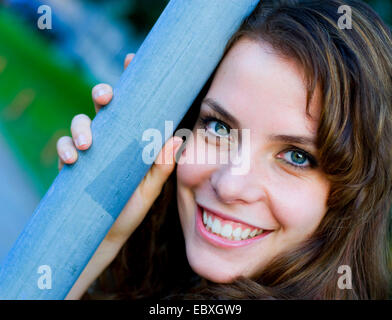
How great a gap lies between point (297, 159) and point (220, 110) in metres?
0.30

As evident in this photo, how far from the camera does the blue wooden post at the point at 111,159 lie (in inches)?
48.8

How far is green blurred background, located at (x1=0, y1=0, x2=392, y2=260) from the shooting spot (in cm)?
354

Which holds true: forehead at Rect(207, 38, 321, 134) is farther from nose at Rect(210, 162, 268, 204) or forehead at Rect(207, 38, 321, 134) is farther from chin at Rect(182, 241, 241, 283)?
chin at Rect(182, 241, 241, 283)

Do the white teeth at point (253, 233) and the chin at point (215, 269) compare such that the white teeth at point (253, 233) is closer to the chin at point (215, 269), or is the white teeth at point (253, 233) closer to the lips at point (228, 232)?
the lips at point (228, 232)

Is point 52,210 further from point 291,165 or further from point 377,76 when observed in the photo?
point 377,76

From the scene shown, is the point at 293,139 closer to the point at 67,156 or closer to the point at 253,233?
the point at 253,233

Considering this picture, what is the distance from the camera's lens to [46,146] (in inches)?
144

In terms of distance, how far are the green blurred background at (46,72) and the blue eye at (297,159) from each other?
254 centimetres

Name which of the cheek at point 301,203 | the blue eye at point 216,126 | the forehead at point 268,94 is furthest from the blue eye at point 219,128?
the cheek at point 301,203

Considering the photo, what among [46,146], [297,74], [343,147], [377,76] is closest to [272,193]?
[343,147]

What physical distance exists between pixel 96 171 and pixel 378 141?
0.91m

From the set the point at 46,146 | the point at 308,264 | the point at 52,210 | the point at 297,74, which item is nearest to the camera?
the point at 52,210

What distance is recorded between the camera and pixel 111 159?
1.27m

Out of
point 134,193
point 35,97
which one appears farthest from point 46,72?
point 134,193
